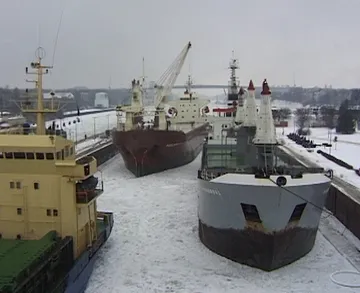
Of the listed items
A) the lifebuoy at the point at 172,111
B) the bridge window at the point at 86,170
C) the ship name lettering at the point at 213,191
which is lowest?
the ship name lettering at the point at 213,191

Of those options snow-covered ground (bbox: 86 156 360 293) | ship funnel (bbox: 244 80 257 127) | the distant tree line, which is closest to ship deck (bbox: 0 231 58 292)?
snow-covered ground (bbox: 86 156 360 293)

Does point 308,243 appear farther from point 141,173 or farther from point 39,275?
point 141,173

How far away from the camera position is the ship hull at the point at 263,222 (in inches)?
451

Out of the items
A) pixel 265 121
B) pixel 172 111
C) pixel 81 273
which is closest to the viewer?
pixel 81 273

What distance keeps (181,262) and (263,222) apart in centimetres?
285

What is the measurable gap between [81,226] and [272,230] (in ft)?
17.0

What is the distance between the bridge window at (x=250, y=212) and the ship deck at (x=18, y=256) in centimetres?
520

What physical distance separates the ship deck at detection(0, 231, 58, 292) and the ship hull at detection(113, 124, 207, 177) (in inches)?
637

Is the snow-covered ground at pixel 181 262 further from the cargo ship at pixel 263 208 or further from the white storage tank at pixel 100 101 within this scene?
the white storage tank at pixel 100 101

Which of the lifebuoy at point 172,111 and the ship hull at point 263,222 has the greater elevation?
the lifebuoy at point 172,111

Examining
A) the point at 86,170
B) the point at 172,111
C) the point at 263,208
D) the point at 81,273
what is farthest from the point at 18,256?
the point at 172,111

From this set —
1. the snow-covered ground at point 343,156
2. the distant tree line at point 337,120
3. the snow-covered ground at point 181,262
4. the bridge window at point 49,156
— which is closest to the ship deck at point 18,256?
the bridge window at point 49,156

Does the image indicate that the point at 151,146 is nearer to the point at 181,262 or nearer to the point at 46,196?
the point at 181,262

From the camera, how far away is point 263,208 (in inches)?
452
